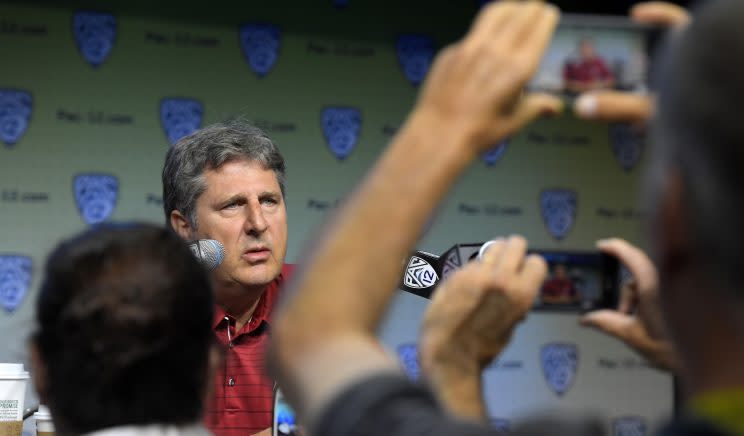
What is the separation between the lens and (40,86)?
162 inches

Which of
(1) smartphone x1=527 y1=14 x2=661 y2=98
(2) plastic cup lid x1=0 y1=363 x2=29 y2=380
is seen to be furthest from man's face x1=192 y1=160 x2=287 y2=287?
(1) smartphone x1=527 y1=14 x2=661 y2=98

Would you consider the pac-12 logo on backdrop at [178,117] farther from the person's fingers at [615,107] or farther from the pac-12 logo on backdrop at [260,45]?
the person's fingers at [615,107]

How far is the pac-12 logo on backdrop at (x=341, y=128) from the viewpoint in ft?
15.0

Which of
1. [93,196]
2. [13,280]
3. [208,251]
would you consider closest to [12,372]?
[208,251]

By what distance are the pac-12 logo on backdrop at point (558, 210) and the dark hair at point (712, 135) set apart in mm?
4498

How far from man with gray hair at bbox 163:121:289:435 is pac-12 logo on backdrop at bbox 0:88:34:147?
1559 mm

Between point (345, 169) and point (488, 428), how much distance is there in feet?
13.2

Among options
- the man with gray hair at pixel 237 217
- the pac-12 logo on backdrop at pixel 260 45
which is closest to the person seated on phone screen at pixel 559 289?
the man with gray hair at pixel 237 217

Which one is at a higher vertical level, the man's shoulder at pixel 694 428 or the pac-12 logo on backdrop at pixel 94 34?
the pac-12 logo on backdrop at pixel 94 34

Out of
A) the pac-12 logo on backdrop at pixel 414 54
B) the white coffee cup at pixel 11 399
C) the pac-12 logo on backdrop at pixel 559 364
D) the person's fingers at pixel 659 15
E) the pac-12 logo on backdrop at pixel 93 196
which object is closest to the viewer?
the person's fingers at pixel 659 15

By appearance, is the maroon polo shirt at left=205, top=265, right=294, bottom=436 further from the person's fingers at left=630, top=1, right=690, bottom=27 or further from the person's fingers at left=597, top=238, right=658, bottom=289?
the person's fingers at left=630, top=1, right=690, bottom=27

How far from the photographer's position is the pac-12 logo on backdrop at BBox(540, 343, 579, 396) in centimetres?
489

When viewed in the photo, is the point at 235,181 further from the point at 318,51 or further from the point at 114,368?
the point at 318,51

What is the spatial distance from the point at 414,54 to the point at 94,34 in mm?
1502
